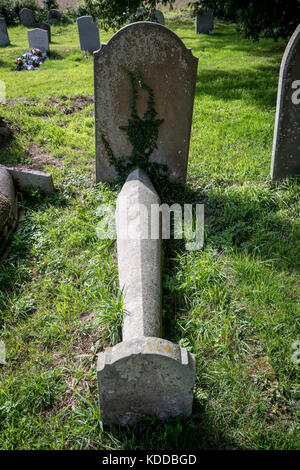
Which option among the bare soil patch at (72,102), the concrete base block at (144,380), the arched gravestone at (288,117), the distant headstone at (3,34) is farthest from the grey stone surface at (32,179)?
the distant headstone at (3,34)

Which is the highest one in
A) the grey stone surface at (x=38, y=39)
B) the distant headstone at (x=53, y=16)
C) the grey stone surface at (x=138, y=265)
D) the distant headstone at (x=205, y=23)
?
the distant headstone at (x=53, y=16)

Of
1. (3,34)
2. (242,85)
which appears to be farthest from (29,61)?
(242,85)

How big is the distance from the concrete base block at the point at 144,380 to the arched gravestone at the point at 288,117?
9.99ft

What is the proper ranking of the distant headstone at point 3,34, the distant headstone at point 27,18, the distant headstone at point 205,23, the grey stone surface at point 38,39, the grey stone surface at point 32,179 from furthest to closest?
the distant headstone at point 27,18, the distant headstone at point 205,23, the distant headstone at point 3,34, the grey stone surface at point 38,39, the grey stone surface at point 32,179

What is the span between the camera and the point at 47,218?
3.79 meters

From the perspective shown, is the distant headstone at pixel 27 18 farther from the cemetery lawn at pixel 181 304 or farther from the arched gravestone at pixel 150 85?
the arched gravestone at pixel 150 85

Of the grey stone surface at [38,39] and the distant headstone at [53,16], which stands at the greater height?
the distant headstone at [53,16]

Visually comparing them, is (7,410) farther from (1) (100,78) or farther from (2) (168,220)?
(1) (100,78)

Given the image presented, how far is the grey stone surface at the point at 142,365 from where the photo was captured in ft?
5.61

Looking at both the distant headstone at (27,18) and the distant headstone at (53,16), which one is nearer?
the distant headstone at (27,18)

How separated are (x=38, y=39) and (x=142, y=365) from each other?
12.8m

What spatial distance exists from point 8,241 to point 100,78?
6.68 ft

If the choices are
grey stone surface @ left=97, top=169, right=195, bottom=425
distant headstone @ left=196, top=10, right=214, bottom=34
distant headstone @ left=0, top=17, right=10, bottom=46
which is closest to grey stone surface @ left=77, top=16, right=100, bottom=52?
distant headstone @ left=0, top=17, right=10, bottom=46

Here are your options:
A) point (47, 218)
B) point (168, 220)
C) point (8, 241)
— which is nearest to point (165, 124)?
point (168, 220)
